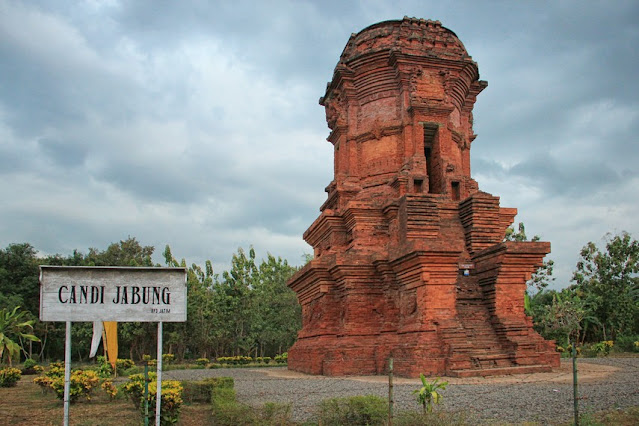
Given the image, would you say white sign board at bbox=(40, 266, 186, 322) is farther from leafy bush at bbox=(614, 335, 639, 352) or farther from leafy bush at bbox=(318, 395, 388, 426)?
leafy bush at bbox=(614, 335, 639, 352)

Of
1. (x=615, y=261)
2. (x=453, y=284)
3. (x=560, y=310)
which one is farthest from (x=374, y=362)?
(x=615, y=261)

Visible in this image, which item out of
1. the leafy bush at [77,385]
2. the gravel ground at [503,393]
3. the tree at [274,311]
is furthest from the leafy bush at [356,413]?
the tree at [274,311]

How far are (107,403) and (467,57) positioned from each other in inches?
577

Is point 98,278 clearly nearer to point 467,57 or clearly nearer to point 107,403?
point 107,403

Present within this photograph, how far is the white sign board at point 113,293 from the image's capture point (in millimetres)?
5973

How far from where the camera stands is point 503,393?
29.6 feet

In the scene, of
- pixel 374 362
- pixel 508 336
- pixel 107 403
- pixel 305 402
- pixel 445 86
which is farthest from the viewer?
pixel 445 86

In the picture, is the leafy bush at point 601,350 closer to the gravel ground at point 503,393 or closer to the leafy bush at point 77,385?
the gravel ground at point 503,393

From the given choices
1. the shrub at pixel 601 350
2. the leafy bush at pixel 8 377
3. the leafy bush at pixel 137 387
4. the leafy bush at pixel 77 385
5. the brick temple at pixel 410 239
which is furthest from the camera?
the shrub at pixel 601 350

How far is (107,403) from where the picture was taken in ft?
33.8

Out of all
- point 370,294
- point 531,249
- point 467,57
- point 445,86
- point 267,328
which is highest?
point 467,57

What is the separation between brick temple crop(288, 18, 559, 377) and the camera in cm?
1290

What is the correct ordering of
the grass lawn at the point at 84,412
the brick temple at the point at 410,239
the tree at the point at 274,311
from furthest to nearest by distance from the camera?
the tree at the point at 274,311, the brick temple at the point at 410,239, the grass lawn at the point at 84,412

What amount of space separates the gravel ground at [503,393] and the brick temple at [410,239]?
3.89 ft
